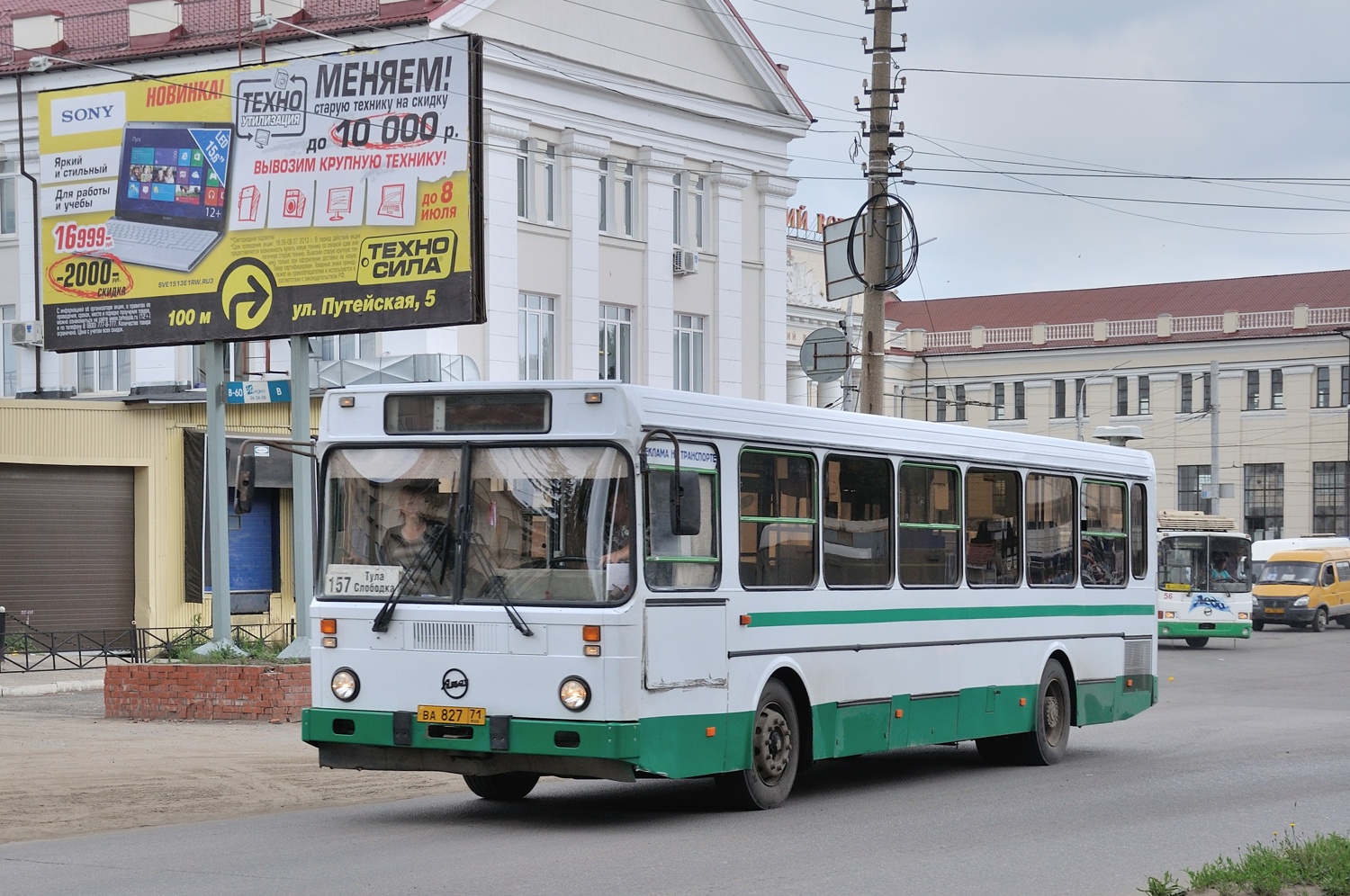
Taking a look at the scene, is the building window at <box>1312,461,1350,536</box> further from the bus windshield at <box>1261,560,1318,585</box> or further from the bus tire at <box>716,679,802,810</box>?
the bus tire at <box>716,679,802,810</box>

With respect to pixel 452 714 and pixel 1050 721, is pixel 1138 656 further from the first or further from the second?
pixel 452 714

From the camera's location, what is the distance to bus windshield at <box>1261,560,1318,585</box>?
2122 inches

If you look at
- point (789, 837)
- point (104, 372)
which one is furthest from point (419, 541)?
point (104, 372)

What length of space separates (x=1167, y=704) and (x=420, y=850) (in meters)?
16.1

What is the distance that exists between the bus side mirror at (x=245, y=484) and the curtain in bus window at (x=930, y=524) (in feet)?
15.5

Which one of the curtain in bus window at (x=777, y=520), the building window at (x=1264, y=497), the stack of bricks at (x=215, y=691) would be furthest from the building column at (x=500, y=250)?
the building window at (x=1264, y=497)

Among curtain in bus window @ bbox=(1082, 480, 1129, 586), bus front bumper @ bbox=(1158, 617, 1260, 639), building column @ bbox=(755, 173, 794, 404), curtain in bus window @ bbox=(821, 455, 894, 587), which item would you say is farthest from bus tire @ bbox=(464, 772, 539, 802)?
building column @ bbox=(755, 173, 794, 404)

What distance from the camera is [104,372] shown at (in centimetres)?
3956

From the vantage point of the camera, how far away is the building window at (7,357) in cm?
4075

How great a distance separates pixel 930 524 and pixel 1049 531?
7.25 ft

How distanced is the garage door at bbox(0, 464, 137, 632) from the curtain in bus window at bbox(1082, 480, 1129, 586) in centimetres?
2087

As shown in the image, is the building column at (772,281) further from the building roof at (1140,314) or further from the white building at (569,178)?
the building roof at (1140,314)

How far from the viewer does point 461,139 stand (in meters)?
21.1

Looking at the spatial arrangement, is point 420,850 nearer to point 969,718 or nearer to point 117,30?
point 969,718
